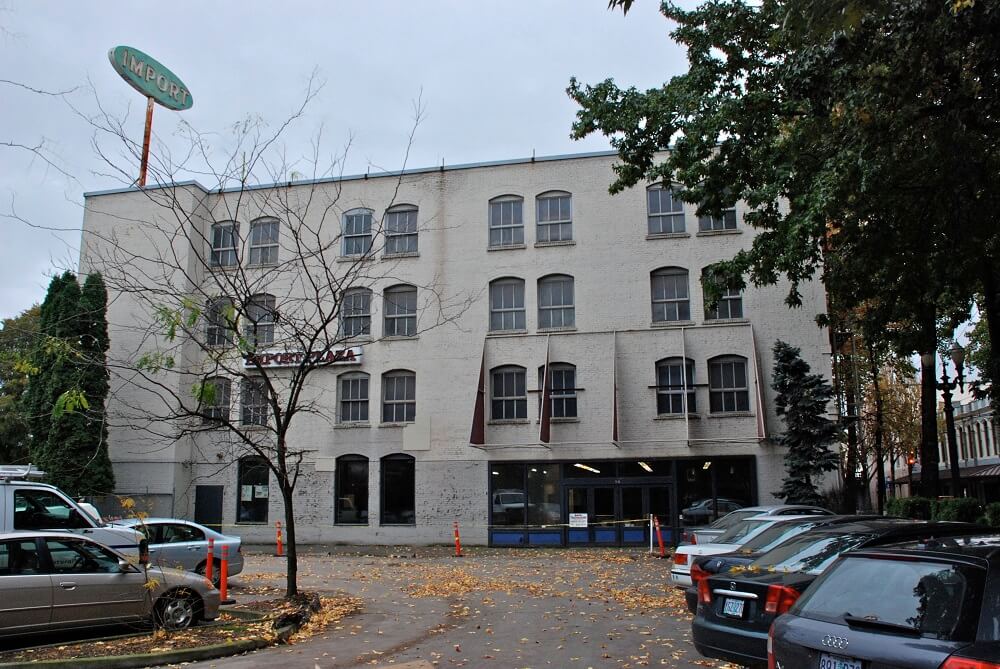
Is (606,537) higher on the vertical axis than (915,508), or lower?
lower

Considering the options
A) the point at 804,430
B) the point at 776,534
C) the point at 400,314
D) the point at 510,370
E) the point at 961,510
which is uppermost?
the point at 400,314

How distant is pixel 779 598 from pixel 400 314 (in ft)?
80.5

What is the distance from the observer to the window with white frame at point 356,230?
31.3 meters

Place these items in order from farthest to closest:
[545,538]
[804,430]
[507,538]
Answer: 1. [507,538]
2. [545,538]
3. [804,430]

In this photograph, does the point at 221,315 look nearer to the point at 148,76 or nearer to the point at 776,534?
the point at 776,534

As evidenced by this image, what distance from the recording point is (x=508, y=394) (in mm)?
29312

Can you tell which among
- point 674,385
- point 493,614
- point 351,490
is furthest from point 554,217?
point 493,614

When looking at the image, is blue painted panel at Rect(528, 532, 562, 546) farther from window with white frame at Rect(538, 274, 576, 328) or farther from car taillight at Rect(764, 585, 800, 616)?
car taillight at Rect(764, 585, 800, 616)

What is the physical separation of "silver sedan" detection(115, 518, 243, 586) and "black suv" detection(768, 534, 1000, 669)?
1287 cm

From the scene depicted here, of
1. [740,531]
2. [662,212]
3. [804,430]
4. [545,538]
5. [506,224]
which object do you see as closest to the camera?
[740,531]

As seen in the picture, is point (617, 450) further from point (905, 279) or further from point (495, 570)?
point (905, 279)

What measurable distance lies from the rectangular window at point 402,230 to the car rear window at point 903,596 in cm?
2653

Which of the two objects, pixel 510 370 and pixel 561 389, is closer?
pixel 561 389

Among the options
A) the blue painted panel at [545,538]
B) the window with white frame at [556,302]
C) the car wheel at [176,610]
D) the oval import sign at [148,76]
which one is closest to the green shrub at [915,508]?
the blue painted panel at [545,538]
